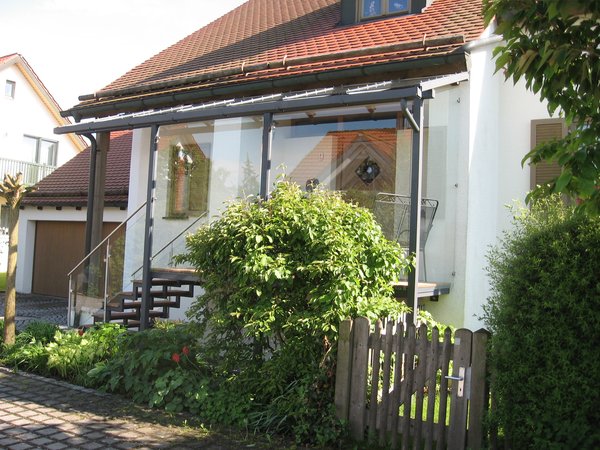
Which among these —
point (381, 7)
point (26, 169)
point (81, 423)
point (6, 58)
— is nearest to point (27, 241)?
point (26, 169)

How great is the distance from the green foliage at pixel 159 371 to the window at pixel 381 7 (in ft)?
25.1

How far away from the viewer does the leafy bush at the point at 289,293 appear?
5.77 m

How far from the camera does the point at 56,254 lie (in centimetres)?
1891

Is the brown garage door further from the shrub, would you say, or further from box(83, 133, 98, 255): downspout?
the shrub

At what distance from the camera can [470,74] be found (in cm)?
880

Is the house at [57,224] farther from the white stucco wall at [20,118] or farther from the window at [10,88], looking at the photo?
the window at [10,88]

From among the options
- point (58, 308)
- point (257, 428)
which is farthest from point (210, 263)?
point (58, 308)

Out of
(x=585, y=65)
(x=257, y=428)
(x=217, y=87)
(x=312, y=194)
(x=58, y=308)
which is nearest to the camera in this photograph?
(x=585, y=65)

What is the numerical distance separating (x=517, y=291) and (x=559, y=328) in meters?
0.39

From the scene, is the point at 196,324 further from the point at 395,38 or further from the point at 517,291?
the point at 395,38

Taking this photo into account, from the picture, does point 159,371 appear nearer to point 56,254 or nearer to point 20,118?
point 56,254

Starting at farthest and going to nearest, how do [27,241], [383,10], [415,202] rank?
[27,241] < [383,10] < [415,202]

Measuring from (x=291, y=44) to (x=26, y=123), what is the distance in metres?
19.8

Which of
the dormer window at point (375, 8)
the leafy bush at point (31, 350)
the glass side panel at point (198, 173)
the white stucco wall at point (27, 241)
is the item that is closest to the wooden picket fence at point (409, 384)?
the glass side panel at point (198, 173)
